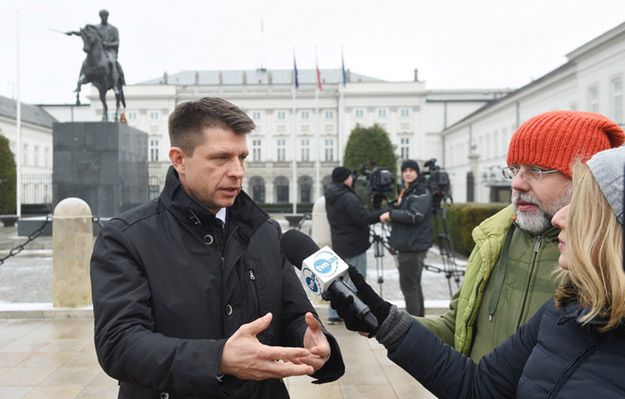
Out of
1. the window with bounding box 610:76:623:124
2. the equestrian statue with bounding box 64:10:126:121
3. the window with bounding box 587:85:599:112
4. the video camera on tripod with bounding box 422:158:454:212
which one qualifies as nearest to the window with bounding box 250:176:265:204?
the window with bounding box 587:85:599:112

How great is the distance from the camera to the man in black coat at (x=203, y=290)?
152 centimetres

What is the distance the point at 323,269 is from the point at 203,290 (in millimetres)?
453

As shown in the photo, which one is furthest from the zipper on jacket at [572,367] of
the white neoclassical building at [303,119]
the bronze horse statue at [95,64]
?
the white neoclassical building at [303,119]

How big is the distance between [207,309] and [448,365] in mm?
728

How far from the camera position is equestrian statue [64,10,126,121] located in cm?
1530

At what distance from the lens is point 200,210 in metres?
1.86

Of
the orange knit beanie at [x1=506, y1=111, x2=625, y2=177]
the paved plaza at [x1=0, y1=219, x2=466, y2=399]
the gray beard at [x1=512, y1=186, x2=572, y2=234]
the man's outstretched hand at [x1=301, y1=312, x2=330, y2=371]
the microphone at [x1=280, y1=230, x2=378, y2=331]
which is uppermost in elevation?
the orange knit beanie at [x1=506, y1=111, x2=625, y2=177]

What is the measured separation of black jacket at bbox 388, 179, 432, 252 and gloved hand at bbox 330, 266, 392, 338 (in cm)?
464

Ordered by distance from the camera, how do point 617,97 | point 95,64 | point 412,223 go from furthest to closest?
point 617,97 < point 95,64 < point 412,223

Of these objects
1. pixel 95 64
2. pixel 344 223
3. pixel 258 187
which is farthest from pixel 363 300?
pixel 258 187

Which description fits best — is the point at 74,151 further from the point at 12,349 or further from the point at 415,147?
the point at 415,147

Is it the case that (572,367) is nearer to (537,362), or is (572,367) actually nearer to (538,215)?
(537,362)

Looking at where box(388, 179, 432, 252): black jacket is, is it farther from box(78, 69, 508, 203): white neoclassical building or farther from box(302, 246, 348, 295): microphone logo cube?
box(78, 69, 508, 203): white neoclassical building

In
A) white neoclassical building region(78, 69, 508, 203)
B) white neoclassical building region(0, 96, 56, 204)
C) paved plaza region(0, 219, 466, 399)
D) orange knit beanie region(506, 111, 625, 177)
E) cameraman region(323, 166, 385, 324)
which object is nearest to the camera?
orange knit beanie region(506, 111, 625, 177)
